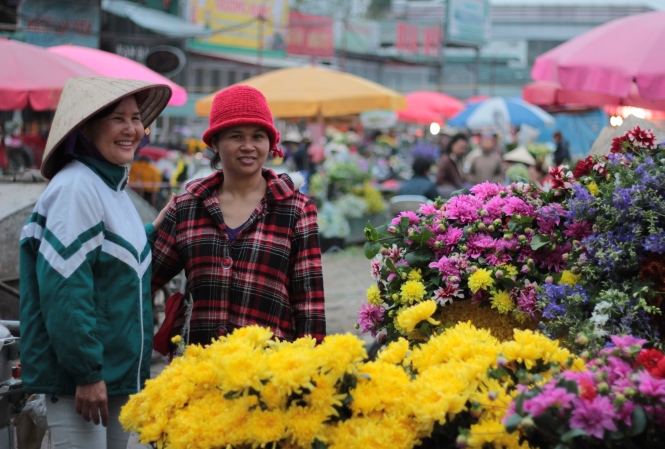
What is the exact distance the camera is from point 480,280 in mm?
2855

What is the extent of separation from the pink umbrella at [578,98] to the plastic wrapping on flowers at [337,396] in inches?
214

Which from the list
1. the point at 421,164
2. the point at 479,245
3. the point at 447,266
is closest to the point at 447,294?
the point at 447,266

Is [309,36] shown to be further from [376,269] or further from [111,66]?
[376,269]

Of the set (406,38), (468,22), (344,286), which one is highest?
(468,22)

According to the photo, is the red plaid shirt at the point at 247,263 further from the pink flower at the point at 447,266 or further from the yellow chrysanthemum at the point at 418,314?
the yellow chrysanthemum at the point at 418,314

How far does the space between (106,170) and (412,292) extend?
1132 millimetres

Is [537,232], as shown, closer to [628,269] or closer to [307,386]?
[628,269]

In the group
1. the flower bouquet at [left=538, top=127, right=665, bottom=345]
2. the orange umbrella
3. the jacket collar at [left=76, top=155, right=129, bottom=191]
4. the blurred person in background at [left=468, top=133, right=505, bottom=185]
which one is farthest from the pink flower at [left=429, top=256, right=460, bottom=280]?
the blurred person in background at [left=468, top=133, right=505, bottom=185]

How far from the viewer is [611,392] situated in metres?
1.79

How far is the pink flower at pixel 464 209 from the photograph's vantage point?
10.1 ft

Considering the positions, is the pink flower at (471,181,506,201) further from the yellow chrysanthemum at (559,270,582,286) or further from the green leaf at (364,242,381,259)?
the yellow chrysanthemum at (559,270,582,286)

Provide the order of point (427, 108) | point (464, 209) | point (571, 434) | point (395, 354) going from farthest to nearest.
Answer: point (427, 108)
point (464, 209)
point (395, 354)
point (571, 434)

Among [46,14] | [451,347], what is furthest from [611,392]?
[46,14]

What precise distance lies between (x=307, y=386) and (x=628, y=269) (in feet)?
3.68
